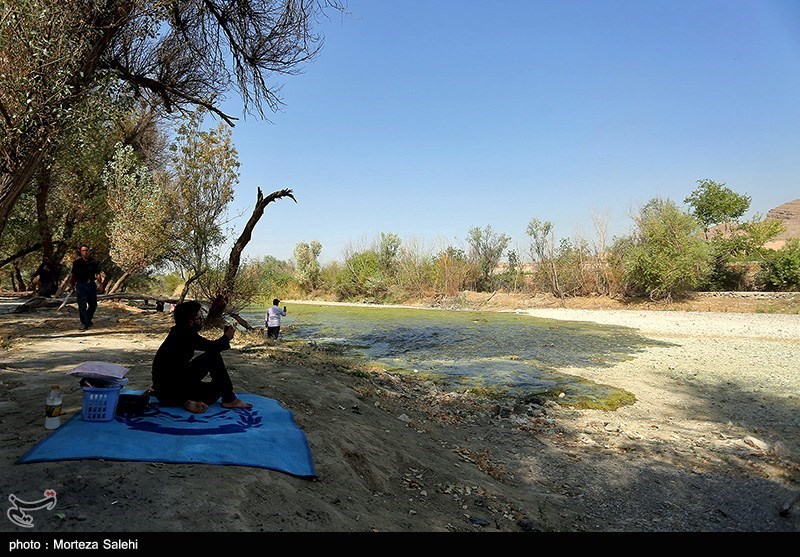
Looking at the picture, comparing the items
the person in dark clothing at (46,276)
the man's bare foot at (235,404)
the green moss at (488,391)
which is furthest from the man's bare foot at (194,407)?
the person in dark clothing at (46,276)

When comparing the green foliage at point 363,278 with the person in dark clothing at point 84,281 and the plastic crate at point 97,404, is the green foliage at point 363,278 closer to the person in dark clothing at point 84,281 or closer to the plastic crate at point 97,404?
the person in dark clothing at point 84,281

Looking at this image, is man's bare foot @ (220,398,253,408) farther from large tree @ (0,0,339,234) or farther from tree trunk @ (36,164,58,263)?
tree trunk @ (36,164,58,263)

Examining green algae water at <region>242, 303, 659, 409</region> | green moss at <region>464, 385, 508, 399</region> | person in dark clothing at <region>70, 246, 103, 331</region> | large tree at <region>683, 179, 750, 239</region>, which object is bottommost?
green moss at <region>464, 385, 508, 399</region>

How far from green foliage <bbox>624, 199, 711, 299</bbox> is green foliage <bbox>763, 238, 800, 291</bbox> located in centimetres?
377

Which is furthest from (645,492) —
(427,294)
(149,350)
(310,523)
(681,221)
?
(427,294)

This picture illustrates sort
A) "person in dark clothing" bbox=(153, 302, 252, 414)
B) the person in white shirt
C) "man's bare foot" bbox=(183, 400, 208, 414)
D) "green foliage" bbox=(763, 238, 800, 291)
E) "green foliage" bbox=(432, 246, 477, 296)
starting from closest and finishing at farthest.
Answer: "man's bare foot" bbox=(183, 400, 208, 414), "person in dark clothing" bbox=(153, 302, 252, 414), the person in white shirt, "green foliage" bbox=(763, 238, 800, 291), "green foliage" bbox=(432, 246, 477, 296)

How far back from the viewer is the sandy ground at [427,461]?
312cm

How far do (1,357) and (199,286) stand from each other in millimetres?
6678

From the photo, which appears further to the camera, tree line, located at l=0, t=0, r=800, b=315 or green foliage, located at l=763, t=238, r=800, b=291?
green foliage, located at l=763, t=238, r=800, b=291

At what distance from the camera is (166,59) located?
819 centimetres

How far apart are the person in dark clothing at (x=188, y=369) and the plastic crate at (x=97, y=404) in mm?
764

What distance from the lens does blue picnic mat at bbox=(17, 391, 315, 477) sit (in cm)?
350

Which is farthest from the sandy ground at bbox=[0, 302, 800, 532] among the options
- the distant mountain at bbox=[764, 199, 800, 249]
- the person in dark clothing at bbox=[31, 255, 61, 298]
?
the distant mountain at bbox=[764, 199, 800, 249]

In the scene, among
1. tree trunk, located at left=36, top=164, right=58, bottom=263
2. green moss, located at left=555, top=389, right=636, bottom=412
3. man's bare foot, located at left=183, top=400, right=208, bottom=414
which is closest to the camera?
man's bare foot, located at left=183, top=400, right=208, bottom=414
